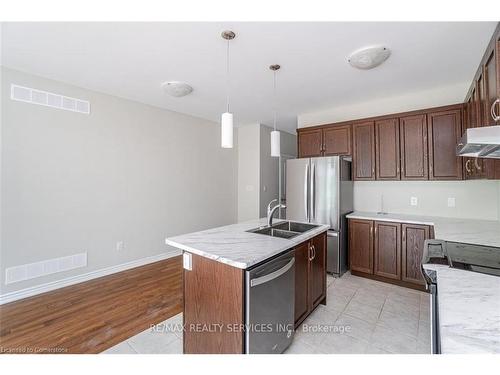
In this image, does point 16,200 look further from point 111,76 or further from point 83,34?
point 83,34

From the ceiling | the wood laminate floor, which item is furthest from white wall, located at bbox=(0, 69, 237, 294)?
the ceiling

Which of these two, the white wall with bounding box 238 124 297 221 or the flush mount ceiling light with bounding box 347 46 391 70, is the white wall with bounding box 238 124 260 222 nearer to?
the white wall with bounding box 238 124 297 221

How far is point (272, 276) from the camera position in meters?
1.54

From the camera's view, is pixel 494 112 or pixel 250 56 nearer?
pixel 494 112

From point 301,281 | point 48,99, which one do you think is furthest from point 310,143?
point 48,99

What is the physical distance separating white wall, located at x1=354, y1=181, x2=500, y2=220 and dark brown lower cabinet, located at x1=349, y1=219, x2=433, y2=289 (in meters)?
0.59

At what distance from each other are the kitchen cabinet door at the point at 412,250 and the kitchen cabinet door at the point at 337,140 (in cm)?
135

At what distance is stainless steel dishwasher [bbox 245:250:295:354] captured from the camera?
4.61ft

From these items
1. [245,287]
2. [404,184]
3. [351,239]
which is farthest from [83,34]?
[404,184]

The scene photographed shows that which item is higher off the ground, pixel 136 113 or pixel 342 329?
pixel 136 113

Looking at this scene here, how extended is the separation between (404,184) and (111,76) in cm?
417

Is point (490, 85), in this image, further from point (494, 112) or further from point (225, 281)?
point (225, 281)

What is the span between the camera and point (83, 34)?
1943 millimetres

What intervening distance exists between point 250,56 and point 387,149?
2286 millimetres
